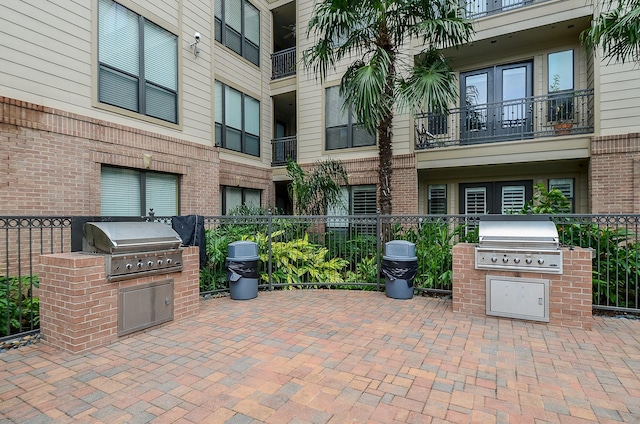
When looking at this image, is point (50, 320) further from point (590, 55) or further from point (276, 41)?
point (276, 41)

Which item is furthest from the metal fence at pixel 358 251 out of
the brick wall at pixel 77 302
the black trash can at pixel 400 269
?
the brick wall at pixel 77 302

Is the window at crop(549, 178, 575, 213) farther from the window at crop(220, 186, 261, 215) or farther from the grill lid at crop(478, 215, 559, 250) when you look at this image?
the window at crop(220, 186, 261, 215)

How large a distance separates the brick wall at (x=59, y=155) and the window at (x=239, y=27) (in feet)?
15.4

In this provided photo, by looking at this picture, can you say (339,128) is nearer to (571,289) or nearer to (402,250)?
(402,250)

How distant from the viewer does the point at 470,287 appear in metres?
4.83

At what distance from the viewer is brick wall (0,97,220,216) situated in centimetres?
569

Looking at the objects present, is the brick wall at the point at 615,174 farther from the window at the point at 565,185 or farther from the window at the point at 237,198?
the window at the point at 237,198

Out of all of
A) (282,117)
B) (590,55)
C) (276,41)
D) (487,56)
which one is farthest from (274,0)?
(590,55)

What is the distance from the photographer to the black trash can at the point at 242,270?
5.67 metres

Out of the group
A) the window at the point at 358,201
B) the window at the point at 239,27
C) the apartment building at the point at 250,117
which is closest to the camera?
the apartment building at the point at 250,117

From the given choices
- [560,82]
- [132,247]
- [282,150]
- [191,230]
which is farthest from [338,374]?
[282,150]

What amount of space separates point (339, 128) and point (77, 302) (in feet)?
31.4

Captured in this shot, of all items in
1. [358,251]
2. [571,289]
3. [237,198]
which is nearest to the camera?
[571,289]

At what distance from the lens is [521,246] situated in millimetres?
4465
